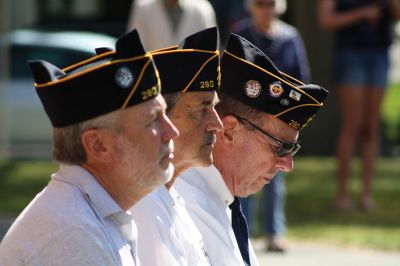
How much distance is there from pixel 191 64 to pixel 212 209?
0.58 m

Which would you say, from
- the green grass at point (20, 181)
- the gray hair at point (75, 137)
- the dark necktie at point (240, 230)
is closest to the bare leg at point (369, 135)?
the green grass at point (20, 181)

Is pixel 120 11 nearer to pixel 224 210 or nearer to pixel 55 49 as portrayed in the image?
pixel 55 49

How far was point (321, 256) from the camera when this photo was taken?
8734mm

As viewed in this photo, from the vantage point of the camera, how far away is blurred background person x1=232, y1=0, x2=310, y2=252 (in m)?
8.61

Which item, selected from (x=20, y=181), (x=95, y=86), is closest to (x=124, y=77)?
(x=95, y=86)

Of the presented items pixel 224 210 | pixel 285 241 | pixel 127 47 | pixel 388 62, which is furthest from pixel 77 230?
pixel 388 62

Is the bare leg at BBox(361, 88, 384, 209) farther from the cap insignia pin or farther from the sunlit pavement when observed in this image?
the cap insignia pin

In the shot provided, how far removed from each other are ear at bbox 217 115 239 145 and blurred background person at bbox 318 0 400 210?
568 centimetres

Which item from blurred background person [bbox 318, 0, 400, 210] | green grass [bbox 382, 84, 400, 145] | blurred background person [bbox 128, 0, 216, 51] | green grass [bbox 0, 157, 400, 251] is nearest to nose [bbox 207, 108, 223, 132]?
blurred background person [bbox 128, 0, 216, 51]

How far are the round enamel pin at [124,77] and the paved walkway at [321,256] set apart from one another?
536cm

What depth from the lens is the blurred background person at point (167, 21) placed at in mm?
8219

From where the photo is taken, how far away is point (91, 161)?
3.08 m

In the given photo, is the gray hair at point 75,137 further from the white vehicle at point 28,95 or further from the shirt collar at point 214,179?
the white vehicle at point 28,95

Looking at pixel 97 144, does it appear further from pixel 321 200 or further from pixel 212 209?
pixel 321 200
